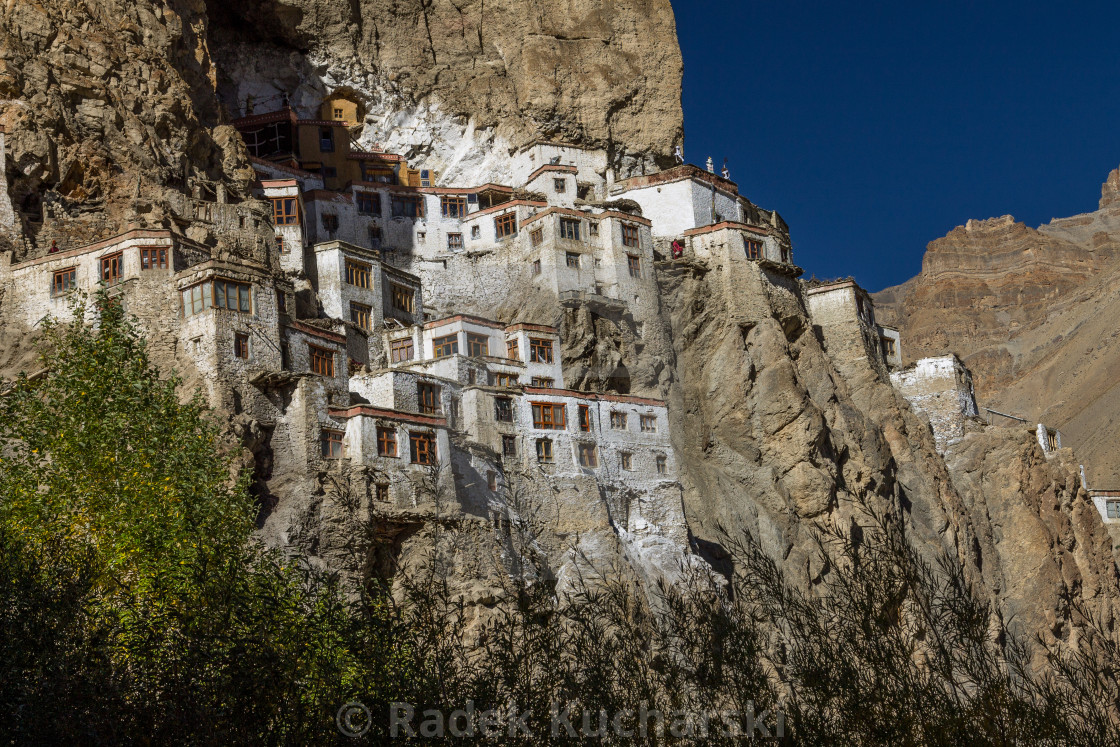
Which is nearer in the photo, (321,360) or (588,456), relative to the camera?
(321,360)

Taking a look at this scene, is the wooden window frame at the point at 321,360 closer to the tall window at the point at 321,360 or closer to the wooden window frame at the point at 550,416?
the tall window at the point at 321,360

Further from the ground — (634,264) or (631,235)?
(631,235)

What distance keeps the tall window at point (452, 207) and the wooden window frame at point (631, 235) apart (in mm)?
9881

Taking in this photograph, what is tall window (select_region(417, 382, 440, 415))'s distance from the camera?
164ft

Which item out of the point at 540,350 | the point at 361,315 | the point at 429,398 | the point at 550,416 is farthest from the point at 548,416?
the point at 361,315

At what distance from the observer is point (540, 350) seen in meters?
57.4

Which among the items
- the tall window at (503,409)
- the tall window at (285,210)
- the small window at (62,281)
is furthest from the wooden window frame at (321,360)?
the tall window at (285,210)

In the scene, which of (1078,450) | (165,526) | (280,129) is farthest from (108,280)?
(1078,450)

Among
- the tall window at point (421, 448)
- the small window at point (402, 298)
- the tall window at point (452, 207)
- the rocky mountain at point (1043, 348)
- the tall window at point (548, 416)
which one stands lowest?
the tall window at point (421, 448)

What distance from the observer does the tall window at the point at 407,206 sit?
69625 millimetres

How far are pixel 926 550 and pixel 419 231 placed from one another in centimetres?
3092

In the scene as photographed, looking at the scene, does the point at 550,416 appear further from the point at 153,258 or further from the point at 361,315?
the point at 153,258

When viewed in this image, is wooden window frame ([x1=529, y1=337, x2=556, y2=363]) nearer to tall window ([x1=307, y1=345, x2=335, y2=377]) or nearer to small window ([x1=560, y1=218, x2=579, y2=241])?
small window ([x1=560, y1=218, x2=579, y2=241])

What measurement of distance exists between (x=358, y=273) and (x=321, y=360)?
39.4 feet
